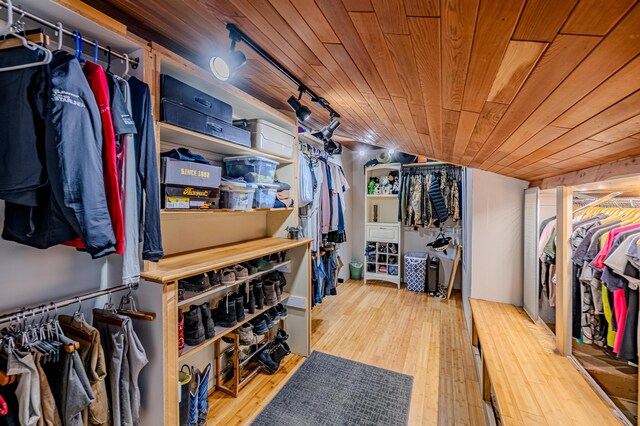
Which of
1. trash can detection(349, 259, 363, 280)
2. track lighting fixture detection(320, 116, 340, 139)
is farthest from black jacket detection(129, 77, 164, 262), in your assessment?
trash can detection(349, 259, 363, 280)

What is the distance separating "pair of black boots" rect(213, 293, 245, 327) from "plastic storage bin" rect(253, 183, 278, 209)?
0.65 meters

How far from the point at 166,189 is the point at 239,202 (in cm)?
49

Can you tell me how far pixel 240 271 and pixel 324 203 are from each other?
1.61 m

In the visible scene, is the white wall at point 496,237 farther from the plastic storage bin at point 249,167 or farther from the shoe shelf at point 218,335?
the plastic storage bin at point 249,167

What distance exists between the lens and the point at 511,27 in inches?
22.1

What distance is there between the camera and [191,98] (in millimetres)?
1465

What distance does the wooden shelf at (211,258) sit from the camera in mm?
1275

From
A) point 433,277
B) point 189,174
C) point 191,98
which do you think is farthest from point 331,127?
point 433,277

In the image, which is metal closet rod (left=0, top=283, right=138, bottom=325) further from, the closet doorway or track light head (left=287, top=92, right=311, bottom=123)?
the closet doorway

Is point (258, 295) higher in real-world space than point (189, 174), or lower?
lower

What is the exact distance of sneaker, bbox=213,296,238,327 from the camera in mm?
1850

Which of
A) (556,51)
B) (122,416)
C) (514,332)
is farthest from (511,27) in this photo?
(514,332)

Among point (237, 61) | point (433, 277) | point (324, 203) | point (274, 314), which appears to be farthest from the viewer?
point (433, 277)

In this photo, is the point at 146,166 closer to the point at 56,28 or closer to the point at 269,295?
the point at 56,28
